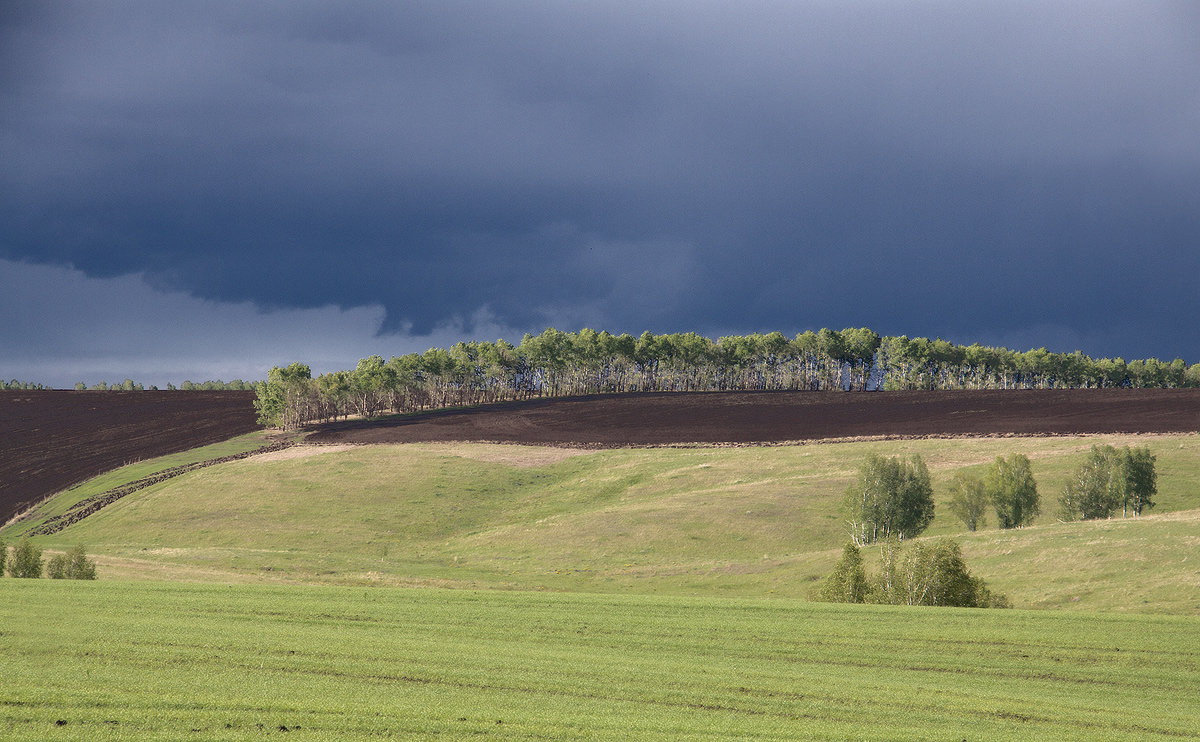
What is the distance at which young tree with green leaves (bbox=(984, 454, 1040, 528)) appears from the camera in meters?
67.7

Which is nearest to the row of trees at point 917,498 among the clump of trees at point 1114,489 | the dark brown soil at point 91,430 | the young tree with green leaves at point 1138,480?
the clump of trees at point 1114,489

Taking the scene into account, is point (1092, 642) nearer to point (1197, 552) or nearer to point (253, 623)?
point (1197, 552)

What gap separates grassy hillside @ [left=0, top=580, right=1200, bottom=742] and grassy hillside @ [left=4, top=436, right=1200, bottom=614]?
17.5 metres

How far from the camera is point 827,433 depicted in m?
118

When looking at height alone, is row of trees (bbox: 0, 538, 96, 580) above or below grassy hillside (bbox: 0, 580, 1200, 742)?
below

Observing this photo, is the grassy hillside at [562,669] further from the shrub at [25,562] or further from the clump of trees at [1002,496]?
the clump of trees at [1002,496]

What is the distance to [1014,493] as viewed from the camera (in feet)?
222

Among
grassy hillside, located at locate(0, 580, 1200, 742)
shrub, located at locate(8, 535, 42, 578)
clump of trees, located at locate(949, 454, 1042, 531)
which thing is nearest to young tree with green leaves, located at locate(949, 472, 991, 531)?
clump of trees, located at locate(949, 454, 1042, 531)

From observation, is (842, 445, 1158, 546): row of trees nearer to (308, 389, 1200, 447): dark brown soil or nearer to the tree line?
the tree line

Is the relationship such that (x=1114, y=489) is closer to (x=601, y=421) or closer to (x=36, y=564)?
(x=36, y=564)

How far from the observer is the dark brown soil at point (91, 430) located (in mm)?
104562

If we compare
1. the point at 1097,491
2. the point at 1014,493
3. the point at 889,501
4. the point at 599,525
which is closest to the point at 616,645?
the point at 889,501

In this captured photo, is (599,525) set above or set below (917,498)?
below

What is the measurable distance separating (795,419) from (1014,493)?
66134 millimetres
